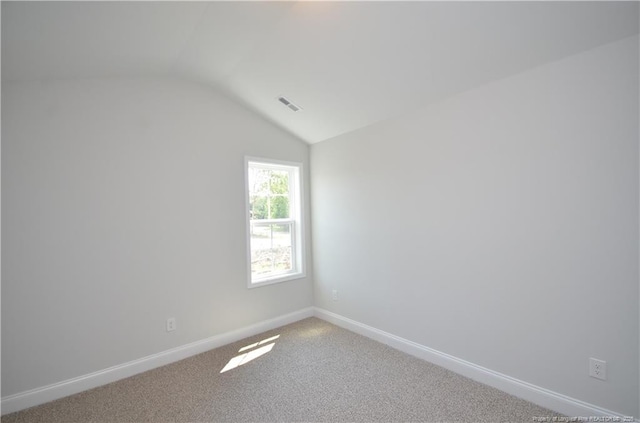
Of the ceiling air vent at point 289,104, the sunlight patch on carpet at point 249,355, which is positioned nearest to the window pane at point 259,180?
the ceiling air vent at point 289,104

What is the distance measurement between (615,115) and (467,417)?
2.03m

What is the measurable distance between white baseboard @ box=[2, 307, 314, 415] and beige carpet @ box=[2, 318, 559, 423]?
0.05m

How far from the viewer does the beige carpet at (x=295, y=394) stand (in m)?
2.03

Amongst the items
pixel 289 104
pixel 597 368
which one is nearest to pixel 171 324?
pixel 289 104

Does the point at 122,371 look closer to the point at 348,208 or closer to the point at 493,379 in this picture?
the point at 348,208

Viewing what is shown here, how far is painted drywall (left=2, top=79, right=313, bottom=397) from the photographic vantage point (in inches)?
86.4

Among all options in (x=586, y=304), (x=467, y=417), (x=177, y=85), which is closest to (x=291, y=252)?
(x=177, y=85)

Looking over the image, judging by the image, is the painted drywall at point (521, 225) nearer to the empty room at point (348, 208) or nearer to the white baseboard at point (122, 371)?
the empty room at point (348, 208)

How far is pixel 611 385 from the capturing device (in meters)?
1.79

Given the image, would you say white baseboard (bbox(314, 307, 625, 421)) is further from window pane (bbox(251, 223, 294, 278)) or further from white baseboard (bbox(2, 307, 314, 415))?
white baseboard (bbox(2, 307, 314, 415))

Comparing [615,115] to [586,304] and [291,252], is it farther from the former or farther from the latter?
[291,252]

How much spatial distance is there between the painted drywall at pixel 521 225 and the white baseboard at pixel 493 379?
46mm

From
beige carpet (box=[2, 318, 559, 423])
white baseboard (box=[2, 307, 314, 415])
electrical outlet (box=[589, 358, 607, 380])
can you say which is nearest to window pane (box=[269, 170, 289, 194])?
white baseboard (box=[2, 307, 314, 415])

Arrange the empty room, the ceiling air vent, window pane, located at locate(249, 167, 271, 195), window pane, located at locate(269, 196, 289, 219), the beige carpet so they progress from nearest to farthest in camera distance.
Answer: the empty room
the beige carpet
the ceiling air vent
window pane, located at locate(249, 167, 271, 195)
window pane, located at locate(269, 196, 289, 219)
